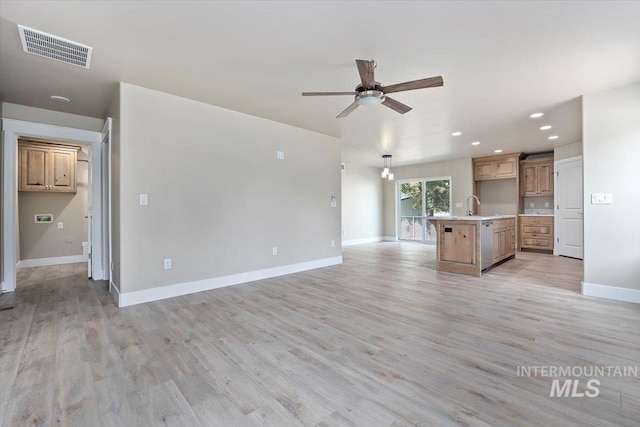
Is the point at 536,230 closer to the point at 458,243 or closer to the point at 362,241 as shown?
the point at 458,243

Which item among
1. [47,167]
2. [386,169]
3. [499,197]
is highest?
[386,169]

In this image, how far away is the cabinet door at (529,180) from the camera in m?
7.23

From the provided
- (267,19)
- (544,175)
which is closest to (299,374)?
(267,19)

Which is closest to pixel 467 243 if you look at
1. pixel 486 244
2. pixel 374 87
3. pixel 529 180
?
pixel 486 244

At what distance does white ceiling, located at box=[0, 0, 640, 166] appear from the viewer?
6.89 feet

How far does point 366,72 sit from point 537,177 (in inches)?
275

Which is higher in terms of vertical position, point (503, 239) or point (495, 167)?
point (495, 167)

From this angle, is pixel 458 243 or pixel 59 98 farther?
pixel 458 243

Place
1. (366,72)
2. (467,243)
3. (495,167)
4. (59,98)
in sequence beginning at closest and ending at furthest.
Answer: (366,72), (59,98), (467,243), (495,167)

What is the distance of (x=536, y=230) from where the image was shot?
280 inches

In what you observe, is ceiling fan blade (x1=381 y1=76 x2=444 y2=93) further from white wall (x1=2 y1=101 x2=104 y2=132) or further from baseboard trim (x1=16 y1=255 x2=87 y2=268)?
baseboard trim (x1=16 y1=255 x2=87 y2=268)

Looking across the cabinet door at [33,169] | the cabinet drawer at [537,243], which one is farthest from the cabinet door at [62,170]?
the cabinet drawer at [537,243]

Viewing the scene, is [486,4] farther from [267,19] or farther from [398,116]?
[398,116]

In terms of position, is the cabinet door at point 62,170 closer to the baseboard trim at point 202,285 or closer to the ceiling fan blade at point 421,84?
the baseboard trim at point 202,285
